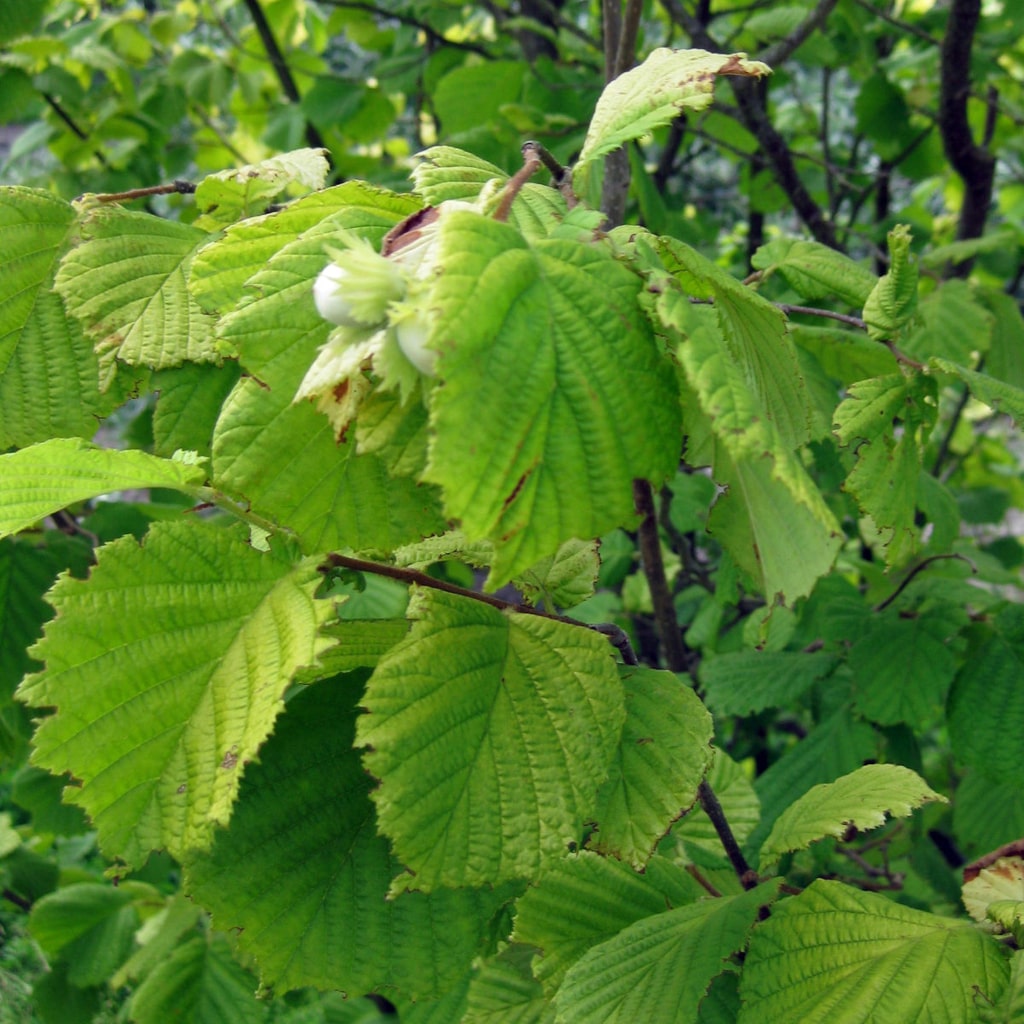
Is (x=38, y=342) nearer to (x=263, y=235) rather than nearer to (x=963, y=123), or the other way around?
(x=263, y=235)

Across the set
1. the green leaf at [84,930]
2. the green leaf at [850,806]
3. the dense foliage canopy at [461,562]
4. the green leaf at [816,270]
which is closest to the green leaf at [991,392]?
the dense foliage canopy at [461,562]

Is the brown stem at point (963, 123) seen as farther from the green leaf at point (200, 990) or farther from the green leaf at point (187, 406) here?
the green leaf at point (200, 990)

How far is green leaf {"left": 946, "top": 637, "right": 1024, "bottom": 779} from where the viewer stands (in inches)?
53.9

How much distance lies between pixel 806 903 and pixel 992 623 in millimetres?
810

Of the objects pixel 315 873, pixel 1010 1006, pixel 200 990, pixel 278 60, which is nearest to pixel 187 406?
pixel 315 873

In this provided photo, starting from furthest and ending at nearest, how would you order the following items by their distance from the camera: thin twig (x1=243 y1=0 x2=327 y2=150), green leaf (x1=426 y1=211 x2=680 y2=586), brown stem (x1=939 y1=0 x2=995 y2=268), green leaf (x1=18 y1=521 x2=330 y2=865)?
thin twig (x1=243 y1=0 x2=327 y2=150), brown stem (x1=939 y1=0 x2=995 y2=268), green leaf (x1=18 y1=521 x2=330 y2=865), green leaf (x1=426 y1=211 x2=680 y2=586)

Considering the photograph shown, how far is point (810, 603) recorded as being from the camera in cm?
180

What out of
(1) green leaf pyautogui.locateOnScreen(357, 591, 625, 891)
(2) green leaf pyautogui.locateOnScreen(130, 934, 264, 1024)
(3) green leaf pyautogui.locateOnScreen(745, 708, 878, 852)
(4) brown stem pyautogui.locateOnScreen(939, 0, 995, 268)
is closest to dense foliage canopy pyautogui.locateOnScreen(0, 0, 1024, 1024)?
(1) green leaf pyautogui.locateOnScreen(357, 591, 625, 891)

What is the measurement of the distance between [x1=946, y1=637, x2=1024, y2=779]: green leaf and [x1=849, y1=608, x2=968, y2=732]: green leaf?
0.03 m

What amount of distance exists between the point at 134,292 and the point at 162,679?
1.39 feet

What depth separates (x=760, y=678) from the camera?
5.32 feet

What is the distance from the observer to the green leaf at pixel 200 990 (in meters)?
1.70

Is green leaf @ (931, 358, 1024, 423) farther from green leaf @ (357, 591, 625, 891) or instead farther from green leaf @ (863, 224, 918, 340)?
green leaf @ (357, 591, 625, 891)

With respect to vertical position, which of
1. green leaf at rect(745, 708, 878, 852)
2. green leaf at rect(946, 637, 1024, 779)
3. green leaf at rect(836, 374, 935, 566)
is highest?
green leaf at rect(836, 374, 935, 566)
